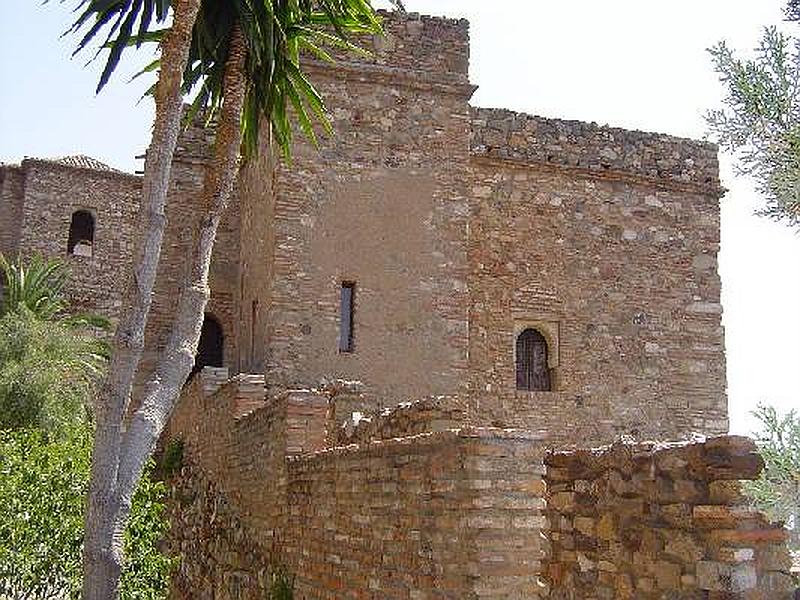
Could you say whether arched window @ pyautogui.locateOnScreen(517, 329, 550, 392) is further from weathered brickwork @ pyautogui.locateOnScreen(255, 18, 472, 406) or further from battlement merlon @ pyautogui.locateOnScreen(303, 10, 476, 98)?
battlement merlon @ pyautogui.locateOnScreen(303, 10, 476, 98)

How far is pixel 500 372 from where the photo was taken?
1487cm

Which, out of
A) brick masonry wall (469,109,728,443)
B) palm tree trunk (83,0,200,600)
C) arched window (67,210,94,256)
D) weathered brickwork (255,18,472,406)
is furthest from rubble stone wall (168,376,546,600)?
arched window (67,210,94,256)

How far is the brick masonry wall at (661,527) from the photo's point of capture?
15.1 feet

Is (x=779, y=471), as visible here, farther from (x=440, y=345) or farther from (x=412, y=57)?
(x=412, y=57)

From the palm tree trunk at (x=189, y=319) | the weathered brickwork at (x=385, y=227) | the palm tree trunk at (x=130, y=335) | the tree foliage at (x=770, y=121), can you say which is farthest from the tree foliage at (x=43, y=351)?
the tree foliage at (x=770, y=121)

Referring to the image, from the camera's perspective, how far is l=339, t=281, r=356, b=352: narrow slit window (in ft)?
43.2

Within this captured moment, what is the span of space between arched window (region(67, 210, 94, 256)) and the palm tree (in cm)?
1519

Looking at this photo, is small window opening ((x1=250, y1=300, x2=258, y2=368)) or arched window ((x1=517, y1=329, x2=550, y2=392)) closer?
small window opening ((x1=250, y1=300, x2=258, y2=368))

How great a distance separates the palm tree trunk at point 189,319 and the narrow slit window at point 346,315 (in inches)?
152

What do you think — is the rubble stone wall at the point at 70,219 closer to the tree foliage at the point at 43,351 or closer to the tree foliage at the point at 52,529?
the tree foliage at the point at 43,351

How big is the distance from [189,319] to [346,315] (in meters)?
4.48

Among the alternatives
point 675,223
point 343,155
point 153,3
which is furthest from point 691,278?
point 153,3

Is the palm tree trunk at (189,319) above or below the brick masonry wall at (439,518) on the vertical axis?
above

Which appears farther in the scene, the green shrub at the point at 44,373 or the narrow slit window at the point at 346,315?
the green shrub at the point at 44,373
